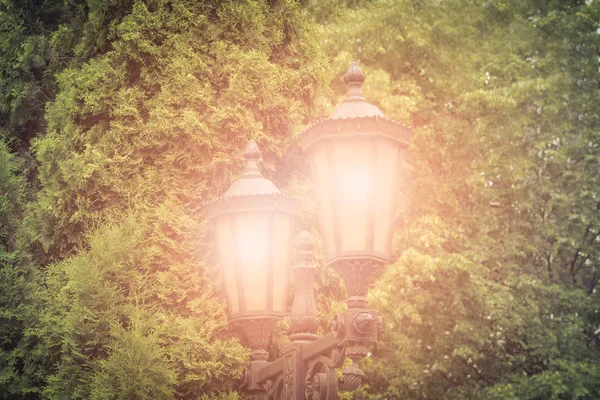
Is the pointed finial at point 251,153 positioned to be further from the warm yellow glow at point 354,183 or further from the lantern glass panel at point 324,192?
the warm yellow glow at point 354,183

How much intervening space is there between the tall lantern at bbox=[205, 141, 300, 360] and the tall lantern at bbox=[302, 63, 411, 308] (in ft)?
2.47

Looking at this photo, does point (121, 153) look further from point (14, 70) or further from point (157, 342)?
point (14, 70)

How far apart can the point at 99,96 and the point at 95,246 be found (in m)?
1.26

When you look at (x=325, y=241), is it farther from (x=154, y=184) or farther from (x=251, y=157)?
(x=154, y=184)

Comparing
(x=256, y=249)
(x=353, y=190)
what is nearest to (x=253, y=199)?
(x=256, y=249)

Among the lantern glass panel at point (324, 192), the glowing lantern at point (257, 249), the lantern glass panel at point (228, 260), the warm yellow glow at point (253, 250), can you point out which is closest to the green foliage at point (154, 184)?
the lantern glass panel at point (228, 260)

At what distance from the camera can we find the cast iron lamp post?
353cm

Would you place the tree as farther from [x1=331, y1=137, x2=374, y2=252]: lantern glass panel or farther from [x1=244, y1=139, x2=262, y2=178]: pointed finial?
[x1=331, y1=137, x2=374, y2=252]: lantern glass panel

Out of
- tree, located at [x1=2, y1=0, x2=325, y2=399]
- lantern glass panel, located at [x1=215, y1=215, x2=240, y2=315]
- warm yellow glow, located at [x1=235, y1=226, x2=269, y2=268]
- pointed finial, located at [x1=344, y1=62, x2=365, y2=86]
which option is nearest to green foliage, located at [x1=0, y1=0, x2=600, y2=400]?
tree, located at [x1=2, y1=0, x2=325, y2=399]

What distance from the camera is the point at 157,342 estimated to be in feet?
17.3

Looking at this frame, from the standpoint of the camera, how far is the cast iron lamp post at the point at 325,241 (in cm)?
353

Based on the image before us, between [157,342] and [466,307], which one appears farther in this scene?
[466,307]

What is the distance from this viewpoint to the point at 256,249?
4406mm

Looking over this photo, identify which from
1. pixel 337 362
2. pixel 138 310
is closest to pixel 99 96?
pixel 138 310
